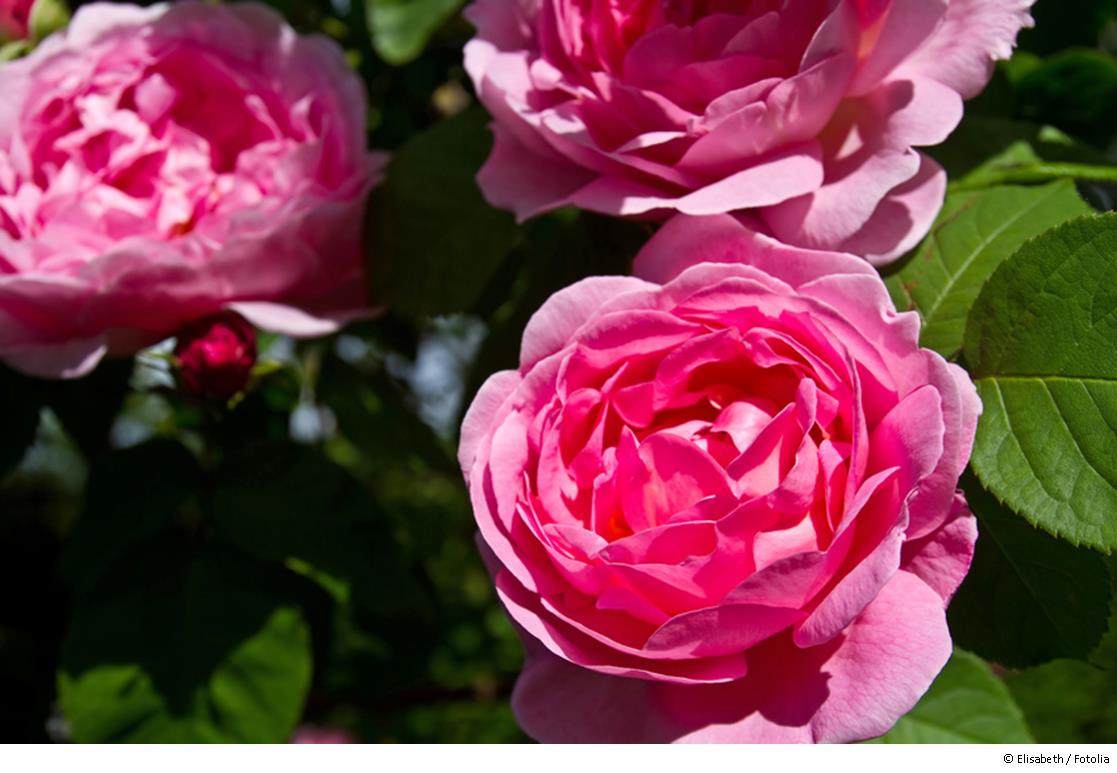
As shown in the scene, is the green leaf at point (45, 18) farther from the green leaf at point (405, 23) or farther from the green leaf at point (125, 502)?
the green leaf at point (125, 502)

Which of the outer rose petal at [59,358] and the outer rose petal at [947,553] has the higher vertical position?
the outer rose petal at [947,553]

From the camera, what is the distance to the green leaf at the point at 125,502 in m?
0.87

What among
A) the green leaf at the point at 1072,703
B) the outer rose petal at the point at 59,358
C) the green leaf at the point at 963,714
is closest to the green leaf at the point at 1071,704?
the green leaf at the point at 1072,703

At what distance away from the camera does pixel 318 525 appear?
0.86 meters

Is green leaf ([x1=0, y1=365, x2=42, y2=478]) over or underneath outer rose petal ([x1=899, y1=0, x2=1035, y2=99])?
underneath

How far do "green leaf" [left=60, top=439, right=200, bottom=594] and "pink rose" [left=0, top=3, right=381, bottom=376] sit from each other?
13 cm

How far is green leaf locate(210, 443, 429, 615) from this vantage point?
0.84 meters

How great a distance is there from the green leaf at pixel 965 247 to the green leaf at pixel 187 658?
0.53 meters

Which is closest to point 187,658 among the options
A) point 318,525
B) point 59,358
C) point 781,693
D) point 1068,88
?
point 318,525

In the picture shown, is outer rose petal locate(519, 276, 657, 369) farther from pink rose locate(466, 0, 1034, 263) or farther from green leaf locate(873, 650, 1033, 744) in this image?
green leaf locate(873, 650, 1033, 744)

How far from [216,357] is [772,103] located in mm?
438

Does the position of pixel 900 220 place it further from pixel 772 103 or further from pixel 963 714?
pixel 963 714

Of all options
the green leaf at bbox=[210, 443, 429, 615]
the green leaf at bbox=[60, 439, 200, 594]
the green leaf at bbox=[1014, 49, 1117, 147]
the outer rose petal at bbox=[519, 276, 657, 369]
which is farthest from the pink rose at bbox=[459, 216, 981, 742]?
the green leaf at bbox=[1014, 49, 1117, 147]

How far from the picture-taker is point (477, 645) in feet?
5.95
